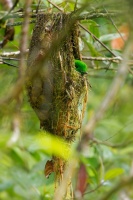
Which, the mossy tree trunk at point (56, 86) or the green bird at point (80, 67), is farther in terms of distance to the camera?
the green bird at point (80, 67)

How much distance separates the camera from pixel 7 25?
360cm

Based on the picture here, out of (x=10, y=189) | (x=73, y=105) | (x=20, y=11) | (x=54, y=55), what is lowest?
(x=10, y=189)

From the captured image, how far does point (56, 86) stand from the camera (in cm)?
322

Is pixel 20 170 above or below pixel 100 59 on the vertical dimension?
below

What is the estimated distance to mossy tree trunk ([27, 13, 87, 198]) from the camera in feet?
10.6

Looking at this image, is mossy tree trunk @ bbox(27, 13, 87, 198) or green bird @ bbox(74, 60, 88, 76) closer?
mossy tree trunk @ bbox(27, 13, 87, 198)

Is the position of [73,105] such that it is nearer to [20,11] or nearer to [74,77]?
[74,77]

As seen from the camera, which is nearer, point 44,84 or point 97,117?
point 97,117

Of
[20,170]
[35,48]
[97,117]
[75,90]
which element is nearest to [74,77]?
[75,90]

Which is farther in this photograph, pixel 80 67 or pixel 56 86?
pixel 80 67

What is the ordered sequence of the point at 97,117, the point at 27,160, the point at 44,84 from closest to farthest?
the point at 97,117, the point at 44,84, the point at 27,160

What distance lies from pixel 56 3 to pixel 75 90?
1.91ft

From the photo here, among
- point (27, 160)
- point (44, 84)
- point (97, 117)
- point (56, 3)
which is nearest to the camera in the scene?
point (97, 117)

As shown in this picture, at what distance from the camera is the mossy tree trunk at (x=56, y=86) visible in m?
3.22
